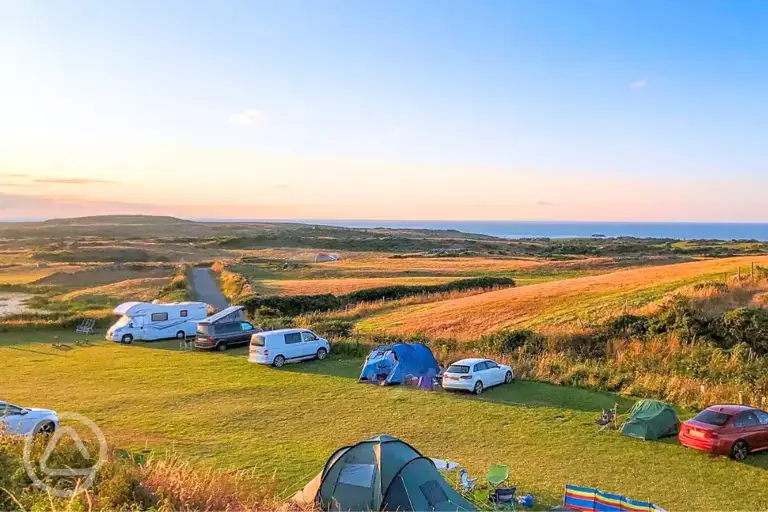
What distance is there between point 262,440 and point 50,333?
28.0 meters

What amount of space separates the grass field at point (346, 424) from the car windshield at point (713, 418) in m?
0.91

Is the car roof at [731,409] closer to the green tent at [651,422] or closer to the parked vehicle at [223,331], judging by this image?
the green tent at [651,422]

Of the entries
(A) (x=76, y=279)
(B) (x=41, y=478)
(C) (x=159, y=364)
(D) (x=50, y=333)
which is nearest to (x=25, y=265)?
(A) (x=76, y=279)

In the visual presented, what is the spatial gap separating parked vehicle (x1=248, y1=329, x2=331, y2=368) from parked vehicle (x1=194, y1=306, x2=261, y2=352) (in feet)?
13.9

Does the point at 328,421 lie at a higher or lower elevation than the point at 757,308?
lower

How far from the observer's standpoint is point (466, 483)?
13.1 m

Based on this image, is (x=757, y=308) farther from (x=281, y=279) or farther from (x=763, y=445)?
(x=281, y=279)

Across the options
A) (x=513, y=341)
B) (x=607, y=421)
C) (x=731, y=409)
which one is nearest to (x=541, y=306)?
(x=513, y=341)

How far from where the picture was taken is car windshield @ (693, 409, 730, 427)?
1573 centimetres

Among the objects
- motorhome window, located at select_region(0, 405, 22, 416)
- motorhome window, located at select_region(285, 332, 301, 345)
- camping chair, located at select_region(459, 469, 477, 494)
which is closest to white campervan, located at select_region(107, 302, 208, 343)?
motorhome window, located at select_region(285, 332, 301, 345)

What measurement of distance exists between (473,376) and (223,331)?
51.0 feet

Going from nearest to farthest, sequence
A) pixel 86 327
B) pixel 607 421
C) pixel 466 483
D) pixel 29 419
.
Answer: pixel 466 483, pixel 29 419, pixel 607 421, pixel 86 327

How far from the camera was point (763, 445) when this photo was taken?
15820 mm

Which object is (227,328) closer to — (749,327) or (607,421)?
(607,421)
